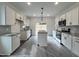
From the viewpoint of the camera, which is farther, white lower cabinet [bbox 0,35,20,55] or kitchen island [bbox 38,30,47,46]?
kitchen island [bbox 38,30,47,46]

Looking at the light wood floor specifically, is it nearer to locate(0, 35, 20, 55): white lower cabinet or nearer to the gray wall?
locate(0, 35, 20, 55): white lower cabinet

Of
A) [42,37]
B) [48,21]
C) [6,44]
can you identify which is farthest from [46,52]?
[48,21]

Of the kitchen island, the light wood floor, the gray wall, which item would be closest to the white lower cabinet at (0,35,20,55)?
the light wood floor

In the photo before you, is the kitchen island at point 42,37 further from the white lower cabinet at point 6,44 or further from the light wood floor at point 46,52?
the white lower cabinet at point 6,44

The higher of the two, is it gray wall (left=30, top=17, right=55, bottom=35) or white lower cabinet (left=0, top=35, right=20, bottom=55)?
gray wall (left=30, top=17, right=55, bottom=35)

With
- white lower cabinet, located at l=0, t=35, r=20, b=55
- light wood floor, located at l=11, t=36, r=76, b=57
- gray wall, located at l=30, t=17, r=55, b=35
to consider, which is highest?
gray wall, located at l=30, t=17, r=55, b=35

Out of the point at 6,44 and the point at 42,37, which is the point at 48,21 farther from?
the point at 6,44

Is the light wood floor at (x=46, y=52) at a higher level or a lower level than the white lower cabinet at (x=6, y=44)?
lower

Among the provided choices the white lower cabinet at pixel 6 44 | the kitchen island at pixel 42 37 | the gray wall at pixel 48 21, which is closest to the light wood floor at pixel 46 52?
the white lower cabinet at pixel 6 44

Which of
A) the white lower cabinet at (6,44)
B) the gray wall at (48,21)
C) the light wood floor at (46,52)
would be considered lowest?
the light wood floor at (46,52)

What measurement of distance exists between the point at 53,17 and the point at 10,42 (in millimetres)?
9895

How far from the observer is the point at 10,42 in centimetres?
447

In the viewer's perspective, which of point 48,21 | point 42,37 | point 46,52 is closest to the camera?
point 46,52

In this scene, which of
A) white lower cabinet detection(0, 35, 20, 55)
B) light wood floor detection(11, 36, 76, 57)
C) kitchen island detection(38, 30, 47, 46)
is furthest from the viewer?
kitchen island detection(38, 30, 47, 46)
